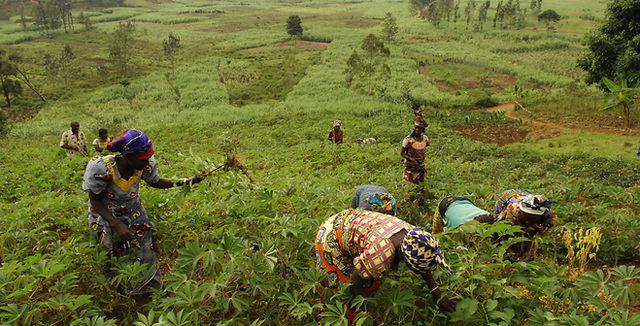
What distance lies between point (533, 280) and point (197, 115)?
64.4 ft

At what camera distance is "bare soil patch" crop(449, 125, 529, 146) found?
13.2 m

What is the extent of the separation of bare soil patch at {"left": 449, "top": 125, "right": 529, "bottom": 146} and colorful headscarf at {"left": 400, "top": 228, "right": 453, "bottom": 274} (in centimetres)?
1211

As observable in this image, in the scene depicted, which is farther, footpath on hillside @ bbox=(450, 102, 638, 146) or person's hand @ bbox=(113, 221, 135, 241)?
footpath on hillside @ bbox=(450, 102, 638, 146)

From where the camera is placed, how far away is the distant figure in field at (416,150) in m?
5.76

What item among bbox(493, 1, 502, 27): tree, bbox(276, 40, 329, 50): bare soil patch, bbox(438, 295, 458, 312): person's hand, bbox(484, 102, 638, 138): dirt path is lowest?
bbox(484, 102, 638, 138): dirt path

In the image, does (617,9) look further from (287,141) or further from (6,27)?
(6,27)

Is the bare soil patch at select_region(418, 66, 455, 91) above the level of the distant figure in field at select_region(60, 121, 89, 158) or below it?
below

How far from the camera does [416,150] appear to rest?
581 cm

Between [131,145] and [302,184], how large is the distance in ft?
8.03

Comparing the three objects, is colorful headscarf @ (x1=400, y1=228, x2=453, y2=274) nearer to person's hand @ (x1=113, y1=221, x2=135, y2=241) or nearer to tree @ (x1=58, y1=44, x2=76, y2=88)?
person's hand @ (x1=113, y1=221, x2=135, y2=241)

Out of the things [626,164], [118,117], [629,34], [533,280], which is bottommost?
[118,117]

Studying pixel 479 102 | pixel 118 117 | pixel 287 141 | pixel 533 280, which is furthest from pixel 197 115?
pixel 533 280

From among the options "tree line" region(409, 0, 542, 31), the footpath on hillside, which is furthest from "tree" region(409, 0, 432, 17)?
the footpath on hillside

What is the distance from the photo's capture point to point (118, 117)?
20.2m
